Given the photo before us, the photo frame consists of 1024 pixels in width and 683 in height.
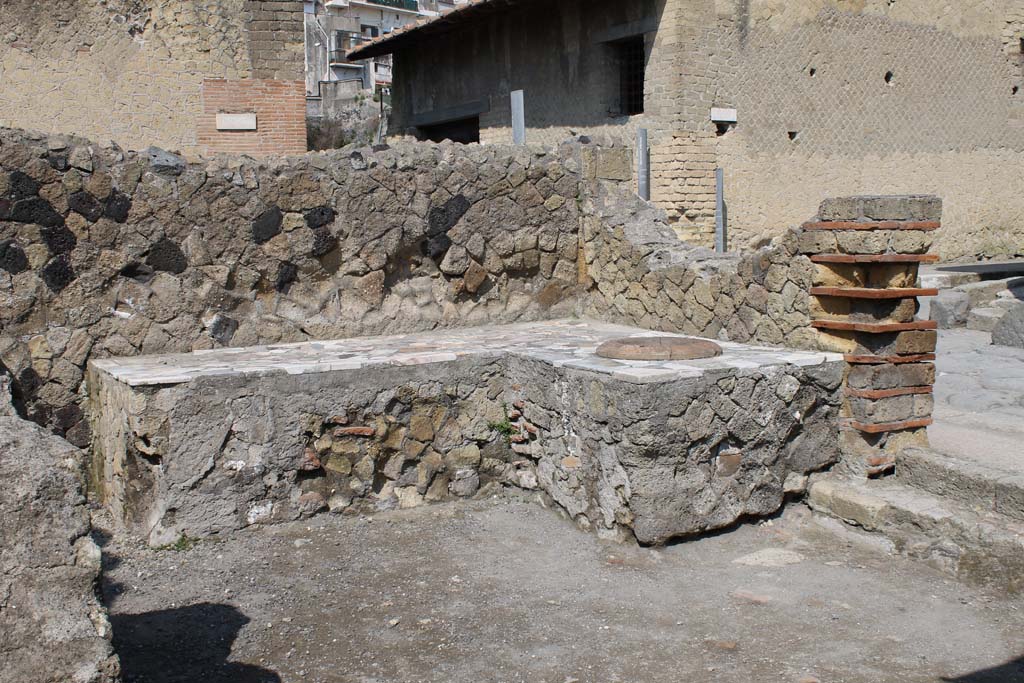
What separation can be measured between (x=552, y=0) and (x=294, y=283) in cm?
684

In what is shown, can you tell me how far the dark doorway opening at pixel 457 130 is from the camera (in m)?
13.9

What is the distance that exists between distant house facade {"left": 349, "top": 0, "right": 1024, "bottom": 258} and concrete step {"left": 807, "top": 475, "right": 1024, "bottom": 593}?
6043mm

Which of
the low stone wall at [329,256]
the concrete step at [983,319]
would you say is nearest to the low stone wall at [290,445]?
the low stone wall at [329,256]

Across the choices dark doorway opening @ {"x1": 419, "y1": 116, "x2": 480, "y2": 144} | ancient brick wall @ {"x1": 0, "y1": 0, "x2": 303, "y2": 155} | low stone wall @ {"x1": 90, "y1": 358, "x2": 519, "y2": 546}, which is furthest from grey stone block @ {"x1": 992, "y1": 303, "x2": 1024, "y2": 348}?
dark doorway opening @ {"x1": 419, "y1": 116, "x2": 480, "y2": 144}

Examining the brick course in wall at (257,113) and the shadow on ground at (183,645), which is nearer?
the shadow on ground at (183,645)

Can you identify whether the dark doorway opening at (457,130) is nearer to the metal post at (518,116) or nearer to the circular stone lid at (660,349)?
the metal post at (518,116)

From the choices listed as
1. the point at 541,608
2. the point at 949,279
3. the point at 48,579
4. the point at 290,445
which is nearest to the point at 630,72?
the point at 949,279

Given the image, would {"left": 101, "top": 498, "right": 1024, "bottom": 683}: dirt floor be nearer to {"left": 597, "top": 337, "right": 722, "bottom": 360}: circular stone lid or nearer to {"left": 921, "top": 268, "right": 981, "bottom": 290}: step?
{"left": 597, "top": 337, "right": 722, "bottom": 360}: circular stone lid

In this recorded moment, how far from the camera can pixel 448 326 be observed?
638 cm

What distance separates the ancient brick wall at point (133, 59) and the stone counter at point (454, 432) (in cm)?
442

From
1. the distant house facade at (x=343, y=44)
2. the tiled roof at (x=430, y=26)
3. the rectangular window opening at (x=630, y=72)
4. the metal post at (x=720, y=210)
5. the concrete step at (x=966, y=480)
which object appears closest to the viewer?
the concrete step at (x=966, y=480)

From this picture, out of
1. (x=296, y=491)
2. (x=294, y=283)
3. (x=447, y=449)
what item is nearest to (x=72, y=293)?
(x=294, y=283)

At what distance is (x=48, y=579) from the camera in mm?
2279

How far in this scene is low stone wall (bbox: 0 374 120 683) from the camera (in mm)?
2217
